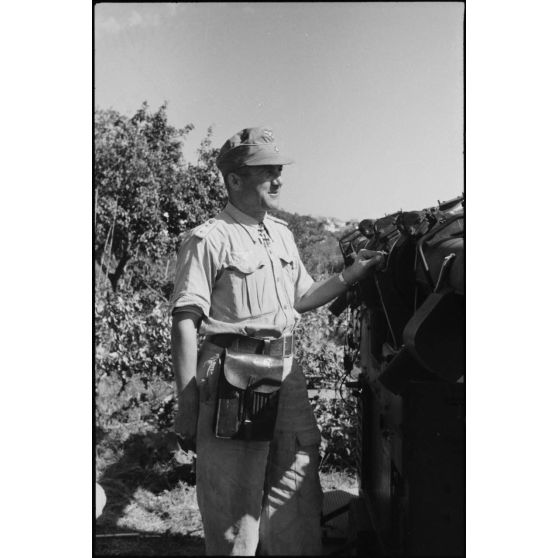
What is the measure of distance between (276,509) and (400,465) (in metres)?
0.59

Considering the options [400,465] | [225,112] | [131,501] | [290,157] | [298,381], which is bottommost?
[131,501]

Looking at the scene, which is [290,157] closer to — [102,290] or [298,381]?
[298,381]

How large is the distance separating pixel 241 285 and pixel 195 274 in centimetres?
20

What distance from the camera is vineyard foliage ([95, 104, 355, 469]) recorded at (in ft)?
11.7

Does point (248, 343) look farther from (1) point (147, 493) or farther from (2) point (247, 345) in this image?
(1) point (147, 493)

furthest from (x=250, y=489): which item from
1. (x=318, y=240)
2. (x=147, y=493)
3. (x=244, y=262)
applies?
(x=147, y=493)

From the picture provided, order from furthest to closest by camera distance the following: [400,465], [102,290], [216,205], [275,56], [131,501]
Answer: [102,290]
[131,501]
[216,205]
[275,56]
[400,465]

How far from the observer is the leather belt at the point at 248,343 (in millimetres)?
2709

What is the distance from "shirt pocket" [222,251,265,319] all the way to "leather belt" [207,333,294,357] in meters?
0.09

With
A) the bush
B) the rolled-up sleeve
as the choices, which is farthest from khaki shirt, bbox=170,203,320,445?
the bush

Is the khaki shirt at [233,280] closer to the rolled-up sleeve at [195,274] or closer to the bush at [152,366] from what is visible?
the rolled-up sleeve at [195,274]

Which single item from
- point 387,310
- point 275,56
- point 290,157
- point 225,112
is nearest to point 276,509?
point 387,310

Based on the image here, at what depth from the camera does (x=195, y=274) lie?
2684 mm

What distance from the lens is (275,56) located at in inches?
120
